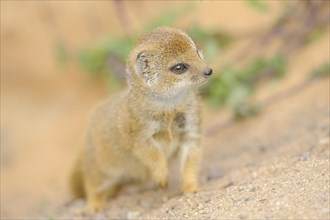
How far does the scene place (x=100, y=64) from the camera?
285 inches

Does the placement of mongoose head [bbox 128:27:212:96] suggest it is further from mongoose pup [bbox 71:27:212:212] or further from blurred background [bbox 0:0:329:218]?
blurred background [bbox 0:0:329:218]

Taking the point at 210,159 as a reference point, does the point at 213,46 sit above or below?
above

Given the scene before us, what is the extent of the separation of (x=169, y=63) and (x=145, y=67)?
7.0 inches

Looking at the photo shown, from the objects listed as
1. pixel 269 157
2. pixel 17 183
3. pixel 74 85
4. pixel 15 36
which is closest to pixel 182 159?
pixel 269 157

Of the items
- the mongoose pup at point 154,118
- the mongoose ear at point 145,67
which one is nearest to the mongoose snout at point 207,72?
the mongoose pup at point 154,118

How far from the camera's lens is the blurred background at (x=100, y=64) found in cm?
625

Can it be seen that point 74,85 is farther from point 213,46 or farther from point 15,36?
point 213,46

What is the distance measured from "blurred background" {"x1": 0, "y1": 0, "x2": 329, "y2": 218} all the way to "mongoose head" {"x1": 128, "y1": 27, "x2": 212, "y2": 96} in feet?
4.08

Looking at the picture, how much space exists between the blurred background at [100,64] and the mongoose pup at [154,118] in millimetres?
961

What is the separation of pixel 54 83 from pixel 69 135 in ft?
3.49

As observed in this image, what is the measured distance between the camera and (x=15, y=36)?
8.52m

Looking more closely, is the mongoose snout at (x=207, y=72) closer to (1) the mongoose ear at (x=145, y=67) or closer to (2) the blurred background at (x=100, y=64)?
(1) the mongoose ear at (x=145, y=67)

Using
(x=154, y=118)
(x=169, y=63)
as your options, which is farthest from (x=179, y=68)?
(x=154, y=118)

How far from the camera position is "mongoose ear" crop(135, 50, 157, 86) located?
174 inches
